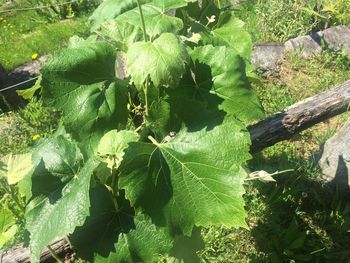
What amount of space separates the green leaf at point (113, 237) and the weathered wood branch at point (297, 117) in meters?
1.16

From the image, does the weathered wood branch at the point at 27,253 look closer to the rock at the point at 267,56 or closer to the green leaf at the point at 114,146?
the green leaf at the point at 114,146

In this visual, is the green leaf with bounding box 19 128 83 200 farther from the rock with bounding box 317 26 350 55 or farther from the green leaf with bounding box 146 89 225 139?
the rock with bounding box 317 26 350 55

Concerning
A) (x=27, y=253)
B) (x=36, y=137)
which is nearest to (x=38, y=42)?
Answer: (x=36, y=137)

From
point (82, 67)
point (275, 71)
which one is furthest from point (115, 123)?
Result: point (275, 71)

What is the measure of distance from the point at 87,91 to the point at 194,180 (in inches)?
16.9

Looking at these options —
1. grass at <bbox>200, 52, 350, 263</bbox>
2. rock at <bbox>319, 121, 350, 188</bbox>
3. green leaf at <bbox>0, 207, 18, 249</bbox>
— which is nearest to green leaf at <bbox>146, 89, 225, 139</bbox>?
green leaf at <bbox>0, 207, 18, 249</bbox>

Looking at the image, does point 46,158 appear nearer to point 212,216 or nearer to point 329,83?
point 212,216

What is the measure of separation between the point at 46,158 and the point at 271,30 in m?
4.26

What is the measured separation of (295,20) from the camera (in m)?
5.12

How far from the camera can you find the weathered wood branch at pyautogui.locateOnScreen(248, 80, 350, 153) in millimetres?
2426

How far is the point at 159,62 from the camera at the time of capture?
112cm

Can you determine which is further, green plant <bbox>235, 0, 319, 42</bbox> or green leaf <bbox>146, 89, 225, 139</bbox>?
green plant <bbox>235, 0, 319, 42</bbox>

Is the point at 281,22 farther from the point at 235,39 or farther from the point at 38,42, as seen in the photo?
the point at 235,39

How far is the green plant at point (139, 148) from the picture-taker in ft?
4.03
